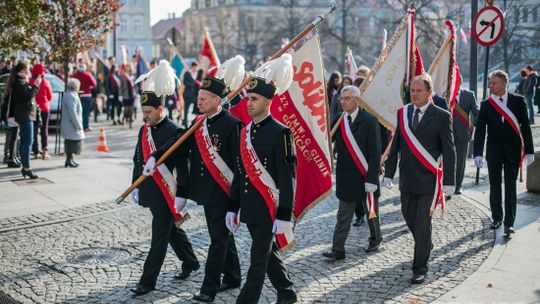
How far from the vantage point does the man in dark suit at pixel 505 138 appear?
836cm

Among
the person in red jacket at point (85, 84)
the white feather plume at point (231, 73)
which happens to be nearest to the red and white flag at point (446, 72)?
the white feather plume at point (231, 73)

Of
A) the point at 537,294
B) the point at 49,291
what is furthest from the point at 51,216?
the point at 537,294

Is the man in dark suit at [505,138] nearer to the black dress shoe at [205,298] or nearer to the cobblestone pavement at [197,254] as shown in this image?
the cobblestone pavement at [197,254]

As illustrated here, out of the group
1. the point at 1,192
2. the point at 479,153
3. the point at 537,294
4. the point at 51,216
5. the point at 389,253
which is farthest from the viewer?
the point at 1,192

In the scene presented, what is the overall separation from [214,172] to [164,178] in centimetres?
58

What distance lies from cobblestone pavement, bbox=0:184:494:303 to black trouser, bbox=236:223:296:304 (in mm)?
317

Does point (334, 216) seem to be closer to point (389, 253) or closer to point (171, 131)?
point (389, 253)

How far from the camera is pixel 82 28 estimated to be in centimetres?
1542

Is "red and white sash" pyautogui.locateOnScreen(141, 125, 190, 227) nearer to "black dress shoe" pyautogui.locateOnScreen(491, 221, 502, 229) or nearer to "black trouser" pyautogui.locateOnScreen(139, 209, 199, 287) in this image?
"black trouser" pyautogui.locateOnScreen(139, 209, 199, 287)

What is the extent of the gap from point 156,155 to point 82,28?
32.6 ft

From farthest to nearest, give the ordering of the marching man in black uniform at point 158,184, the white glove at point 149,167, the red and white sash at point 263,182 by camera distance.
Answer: the marching man in black uniform at point 158,184 < the white glove at point 149,167 < the red and white sash at point 263,182

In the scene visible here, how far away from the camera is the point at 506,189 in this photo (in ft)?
27.6

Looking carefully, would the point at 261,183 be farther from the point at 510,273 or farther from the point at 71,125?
the point at 71,125

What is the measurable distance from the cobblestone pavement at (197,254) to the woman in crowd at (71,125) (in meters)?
3.80
